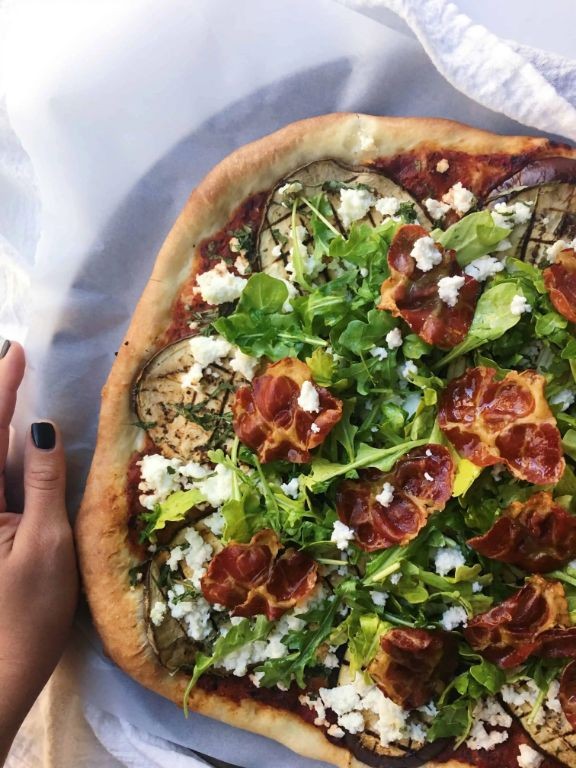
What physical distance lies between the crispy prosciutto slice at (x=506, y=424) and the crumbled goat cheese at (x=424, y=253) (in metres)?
0.34

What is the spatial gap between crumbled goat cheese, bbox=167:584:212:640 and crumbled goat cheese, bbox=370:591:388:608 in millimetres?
547

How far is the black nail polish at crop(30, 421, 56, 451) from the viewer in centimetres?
275

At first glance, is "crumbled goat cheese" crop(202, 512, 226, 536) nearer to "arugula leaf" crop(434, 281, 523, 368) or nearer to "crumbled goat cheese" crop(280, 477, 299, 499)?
"crumbled goat cheese" crop(280, 477, 299, 499)

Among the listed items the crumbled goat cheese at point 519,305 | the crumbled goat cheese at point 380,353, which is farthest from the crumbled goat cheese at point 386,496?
the crumbled goat cheese at point 519,305

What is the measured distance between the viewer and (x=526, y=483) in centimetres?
247

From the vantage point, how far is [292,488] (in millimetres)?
2521

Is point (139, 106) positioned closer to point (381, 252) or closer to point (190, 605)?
point (381, 252)

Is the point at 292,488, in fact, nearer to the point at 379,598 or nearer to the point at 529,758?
the point at 379,598

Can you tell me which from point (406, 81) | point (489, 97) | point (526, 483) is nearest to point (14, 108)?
point (406, 81)

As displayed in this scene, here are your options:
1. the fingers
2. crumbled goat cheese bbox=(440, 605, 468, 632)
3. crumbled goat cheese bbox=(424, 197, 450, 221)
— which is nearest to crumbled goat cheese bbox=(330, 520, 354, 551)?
crumbled goat cheese bbox=(440, 605, 468, 632)

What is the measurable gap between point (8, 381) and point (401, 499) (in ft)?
4.43

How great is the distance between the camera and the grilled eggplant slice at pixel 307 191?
2633 millimetres

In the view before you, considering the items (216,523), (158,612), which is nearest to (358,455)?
(216,523)

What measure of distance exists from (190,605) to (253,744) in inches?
24.8
